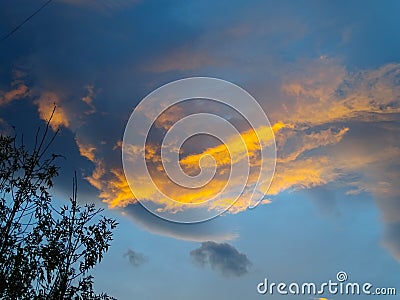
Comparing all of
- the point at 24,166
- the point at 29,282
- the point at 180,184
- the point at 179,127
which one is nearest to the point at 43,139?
the point at 24,166

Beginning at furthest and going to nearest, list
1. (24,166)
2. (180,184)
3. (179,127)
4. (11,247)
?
1. (179,127)
2. (180,184)
3. (24,166)
4. (11,247)

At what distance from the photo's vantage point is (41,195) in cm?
888

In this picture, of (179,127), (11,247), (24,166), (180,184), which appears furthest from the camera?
(179,127)

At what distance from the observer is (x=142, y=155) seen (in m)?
16.5

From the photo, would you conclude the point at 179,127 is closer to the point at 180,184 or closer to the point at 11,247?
the point at 180,184

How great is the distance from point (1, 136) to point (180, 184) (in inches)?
316

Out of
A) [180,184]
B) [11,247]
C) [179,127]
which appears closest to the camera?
[11,247]

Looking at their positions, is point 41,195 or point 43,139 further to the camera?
point 41,195

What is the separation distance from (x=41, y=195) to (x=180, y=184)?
7519 mm

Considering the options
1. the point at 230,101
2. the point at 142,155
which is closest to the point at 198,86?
the point at 230,101

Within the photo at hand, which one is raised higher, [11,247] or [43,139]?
[43,139]

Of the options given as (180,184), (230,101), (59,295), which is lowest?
(59,295)

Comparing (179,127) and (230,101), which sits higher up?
(230,101)

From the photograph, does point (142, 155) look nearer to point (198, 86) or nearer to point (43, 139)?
point (198, 86)
